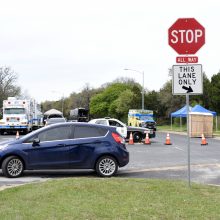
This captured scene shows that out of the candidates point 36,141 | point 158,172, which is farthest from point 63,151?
point 158,172

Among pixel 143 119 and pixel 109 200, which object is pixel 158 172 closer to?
pixel 109 200

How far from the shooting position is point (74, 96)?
491 feet

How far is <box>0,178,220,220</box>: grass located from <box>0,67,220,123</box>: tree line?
52.0 metres

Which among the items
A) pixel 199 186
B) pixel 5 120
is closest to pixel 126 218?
pixel 199 186

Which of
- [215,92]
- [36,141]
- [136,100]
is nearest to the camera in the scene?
[36,141]

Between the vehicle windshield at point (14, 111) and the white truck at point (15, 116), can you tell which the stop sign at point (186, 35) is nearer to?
the white truck at point (15, 116)

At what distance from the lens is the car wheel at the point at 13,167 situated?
520 inches

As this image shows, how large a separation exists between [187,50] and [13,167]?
629 cm

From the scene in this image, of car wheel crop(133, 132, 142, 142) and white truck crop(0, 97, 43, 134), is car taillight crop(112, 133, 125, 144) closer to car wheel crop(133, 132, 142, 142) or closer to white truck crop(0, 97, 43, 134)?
car wheel crop(133, 132, 142, 142)

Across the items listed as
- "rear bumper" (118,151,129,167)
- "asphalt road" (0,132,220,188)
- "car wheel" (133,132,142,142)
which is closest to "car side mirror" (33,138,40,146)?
"asphalt road" (0,132,220,188)

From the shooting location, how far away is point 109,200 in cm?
829

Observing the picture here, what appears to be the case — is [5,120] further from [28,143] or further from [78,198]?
[78,198]

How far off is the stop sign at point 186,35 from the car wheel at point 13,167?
6.00 metres

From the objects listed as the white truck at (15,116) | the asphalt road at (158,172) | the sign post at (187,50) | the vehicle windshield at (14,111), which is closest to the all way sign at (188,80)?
the sign post at (187,50)
